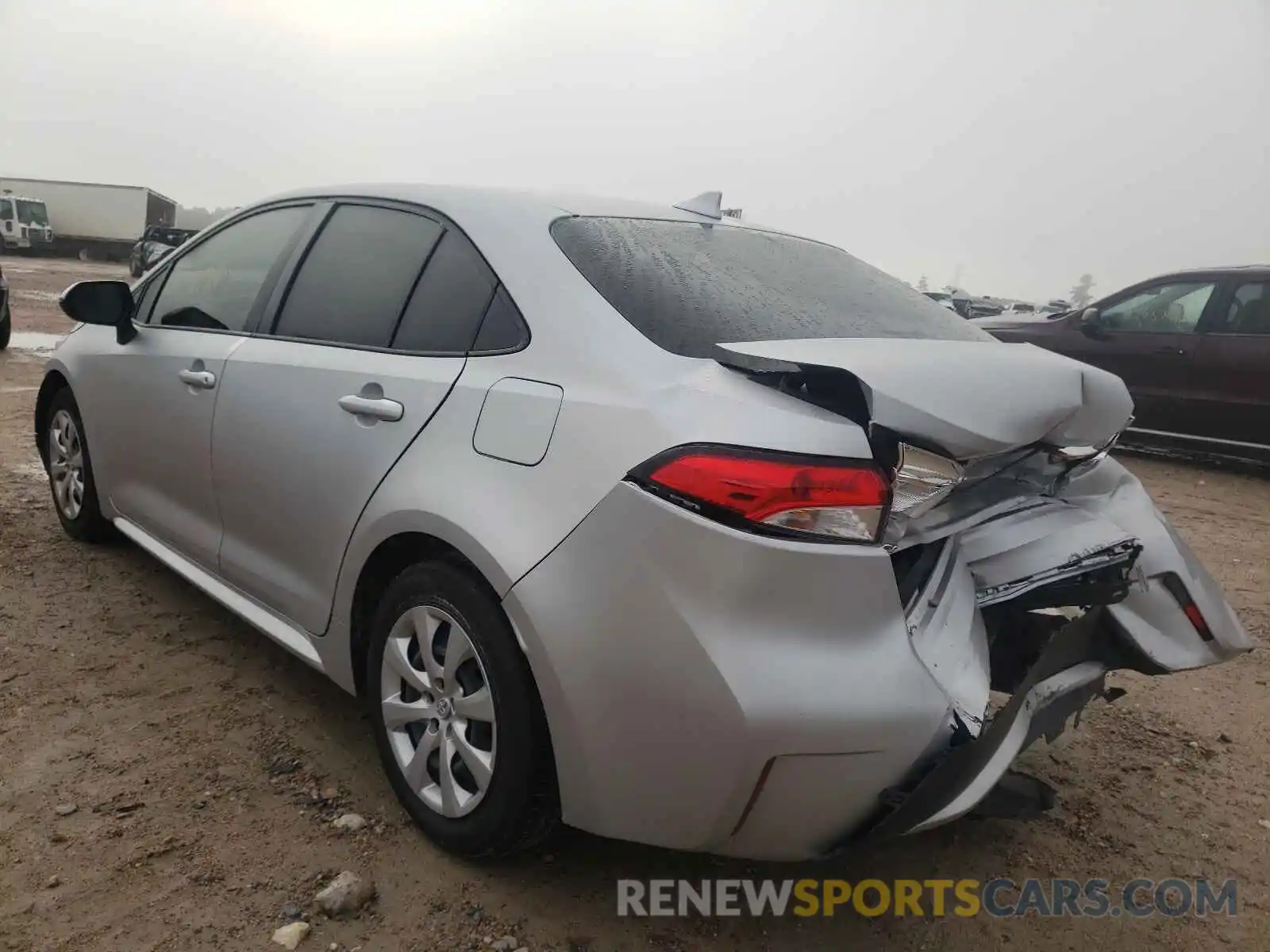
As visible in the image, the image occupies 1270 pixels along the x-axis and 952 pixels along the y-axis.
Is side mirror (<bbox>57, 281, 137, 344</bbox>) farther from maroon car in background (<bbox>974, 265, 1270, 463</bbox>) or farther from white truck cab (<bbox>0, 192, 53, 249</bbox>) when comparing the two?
white truck cab (<bbox>0, 192, 53, 249</bbox>)

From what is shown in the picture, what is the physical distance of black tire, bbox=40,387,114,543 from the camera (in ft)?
11.7

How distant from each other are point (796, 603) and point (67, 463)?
346cm

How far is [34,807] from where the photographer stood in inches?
84.0

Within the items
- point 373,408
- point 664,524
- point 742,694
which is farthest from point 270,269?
point 742,694

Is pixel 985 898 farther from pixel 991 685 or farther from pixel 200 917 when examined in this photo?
pixel 200 917

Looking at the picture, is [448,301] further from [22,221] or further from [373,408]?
[22,221]

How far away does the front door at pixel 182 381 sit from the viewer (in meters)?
2.78

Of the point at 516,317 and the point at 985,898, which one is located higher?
the point at 516,317

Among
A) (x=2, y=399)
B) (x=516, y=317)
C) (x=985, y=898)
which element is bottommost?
(x=2, y=399)

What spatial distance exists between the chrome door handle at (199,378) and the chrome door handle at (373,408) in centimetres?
73

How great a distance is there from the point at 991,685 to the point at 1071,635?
10.0 inches

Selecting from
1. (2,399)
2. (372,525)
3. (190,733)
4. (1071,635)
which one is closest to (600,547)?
(372,525)

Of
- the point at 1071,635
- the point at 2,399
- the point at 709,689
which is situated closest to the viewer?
the point at 709,689

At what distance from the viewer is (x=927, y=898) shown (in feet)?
6.91
